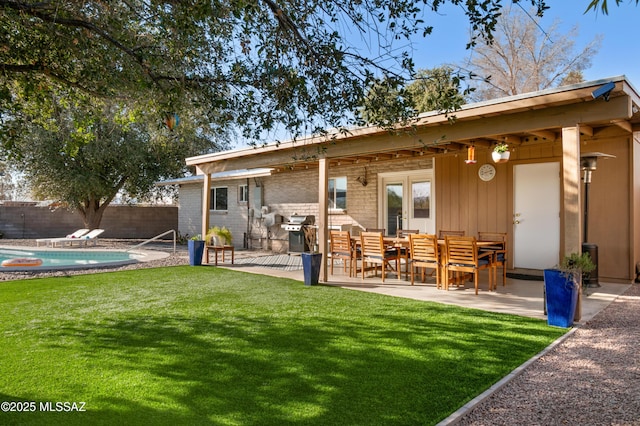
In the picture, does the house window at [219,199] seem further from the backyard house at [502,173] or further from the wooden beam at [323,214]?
the wooden beam at [323,214]

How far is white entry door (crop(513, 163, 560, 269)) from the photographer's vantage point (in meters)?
7.89

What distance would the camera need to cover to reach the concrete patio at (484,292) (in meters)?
5.40

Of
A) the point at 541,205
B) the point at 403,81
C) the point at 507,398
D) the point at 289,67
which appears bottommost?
the point at 507,398

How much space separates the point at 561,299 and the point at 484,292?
1961mm

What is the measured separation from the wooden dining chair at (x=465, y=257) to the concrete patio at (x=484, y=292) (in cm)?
29

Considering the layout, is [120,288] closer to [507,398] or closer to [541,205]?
[507,398]

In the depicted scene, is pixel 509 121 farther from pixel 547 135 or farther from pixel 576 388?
pixel 576 388

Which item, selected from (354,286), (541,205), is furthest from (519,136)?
(354,286)

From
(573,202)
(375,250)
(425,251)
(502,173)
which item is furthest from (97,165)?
(573,202)

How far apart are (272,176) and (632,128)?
9.62m

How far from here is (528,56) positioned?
1825cm

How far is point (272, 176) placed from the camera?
13742mm

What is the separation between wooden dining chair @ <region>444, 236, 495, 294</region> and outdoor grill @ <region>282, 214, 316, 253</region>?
607 cm

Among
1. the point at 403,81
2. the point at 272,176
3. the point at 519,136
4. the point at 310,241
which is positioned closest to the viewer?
the point at 403,81
